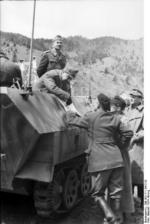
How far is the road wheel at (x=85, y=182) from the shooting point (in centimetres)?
342

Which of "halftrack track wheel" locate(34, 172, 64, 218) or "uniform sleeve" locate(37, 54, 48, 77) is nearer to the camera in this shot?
"halftrack track wheel" locate(34, 172, 64, 218)

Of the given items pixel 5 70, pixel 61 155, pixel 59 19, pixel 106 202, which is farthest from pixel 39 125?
pixel 59 19

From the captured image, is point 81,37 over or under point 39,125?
over

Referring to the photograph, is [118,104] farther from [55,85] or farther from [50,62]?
[50,62]

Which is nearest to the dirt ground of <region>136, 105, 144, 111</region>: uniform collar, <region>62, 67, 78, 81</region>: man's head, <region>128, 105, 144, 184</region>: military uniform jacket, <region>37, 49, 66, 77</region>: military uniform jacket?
<region>128, 105, 144, 184</region>: military uniform jacket

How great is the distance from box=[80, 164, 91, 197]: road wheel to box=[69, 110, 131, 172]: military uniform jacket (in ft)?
0.93

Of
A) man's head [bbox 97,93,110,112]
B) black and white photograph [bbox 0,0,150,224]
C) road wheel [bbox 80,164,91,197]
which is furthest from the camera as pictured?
road wheel [bbox 80,164,91,197]

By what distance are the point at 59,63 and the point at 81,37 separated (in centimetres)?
35

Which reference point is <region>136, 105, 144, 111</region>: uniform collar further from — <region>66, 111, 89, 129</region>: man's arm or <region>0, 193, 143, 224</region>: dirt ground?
<region>0, 193, 143, 224</region>: dirt ground

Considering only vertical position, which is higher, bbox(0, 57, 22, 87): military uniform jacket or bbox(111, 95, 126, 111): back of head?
bbox(0, 57, 22, 87): military uniform jacket

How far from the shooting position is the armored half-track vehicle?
9.81ft

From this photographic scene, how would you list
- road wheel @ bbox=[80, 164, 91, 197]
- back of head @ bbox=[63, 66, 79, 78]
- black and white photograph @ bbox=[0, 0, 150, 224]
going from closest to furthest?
1. black and white photograph @ bbox=[0, 0, 150, 224]
2. road wheel @ bbox=[80, 164, 91, 197]
3. back of head @ bbox=[63, 66, 79, 78]

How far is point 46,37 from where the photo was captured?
3562mm

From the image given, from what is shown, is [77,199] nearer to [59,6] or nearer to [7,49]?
[7,49]
